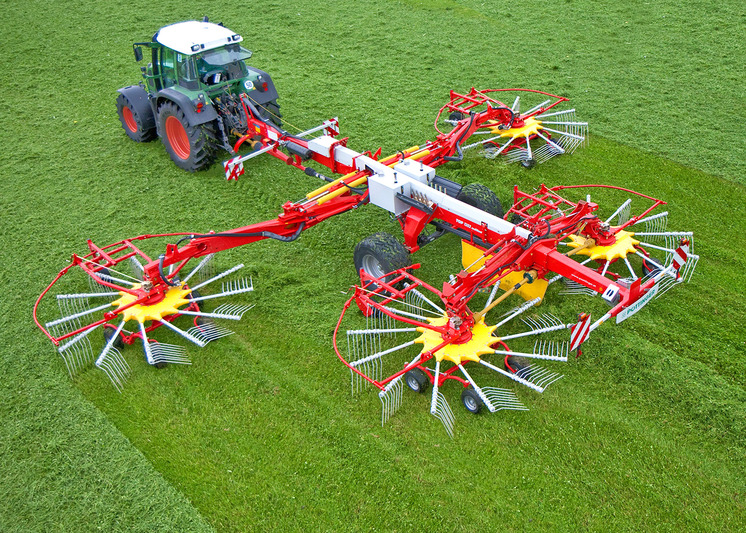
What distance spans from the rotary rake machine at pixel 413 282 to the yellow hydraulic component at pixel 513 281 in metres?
0.02

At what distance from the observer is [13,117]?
12070 millimetres

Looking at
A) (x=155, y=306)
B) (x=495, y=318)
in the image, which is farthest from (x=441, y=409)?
(x=155, y=306)

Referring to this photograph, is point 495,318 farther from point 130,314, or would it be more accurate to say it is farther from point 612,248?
point 130,314

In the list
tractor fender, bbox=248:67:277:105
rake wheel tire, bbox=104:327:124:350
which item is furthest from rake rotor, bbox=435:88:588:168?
rake wheel tire, bbox=104:327:124:350

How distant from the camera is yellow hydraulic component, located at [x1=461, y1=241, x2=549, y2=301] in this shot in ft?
23.2

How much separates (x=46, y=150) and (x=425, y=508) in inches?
361

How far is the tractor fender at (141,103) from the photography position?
34.2ft

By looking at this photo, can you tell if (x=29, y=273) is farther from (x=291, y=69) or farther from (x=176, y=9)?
(x=176, y=9)

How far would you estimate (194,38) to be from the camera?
9.27m

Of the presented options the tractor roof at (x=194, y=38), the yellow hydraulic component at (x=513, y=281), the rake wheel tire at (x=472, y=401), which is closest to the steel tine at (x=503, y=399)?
the rake wheel tire at (x=472, y=401)

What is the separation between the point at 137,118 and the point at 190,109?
5.51 feet

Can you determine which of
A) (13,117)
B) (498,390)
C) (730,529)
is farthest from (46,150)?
(730,529)

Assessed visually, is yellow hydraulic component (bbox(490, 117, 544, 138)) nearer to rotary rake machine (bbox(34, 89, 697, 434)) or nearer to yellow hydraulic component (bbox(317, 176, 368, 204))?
rotary rake machine (bbox(34, 89, 697, 434))

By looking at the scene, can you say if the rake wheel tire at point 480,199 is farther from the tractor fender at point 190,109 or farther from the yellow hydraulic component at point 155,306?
the tractor fender at point 190,109
